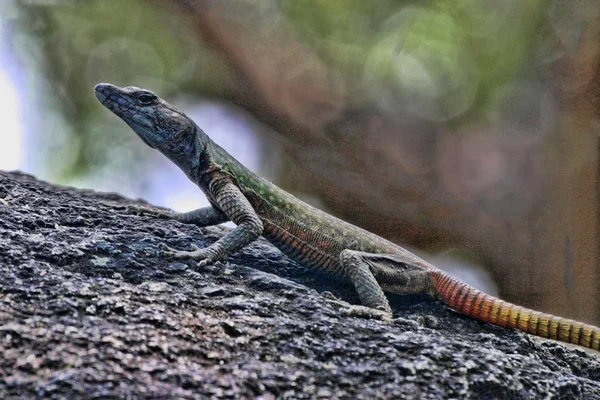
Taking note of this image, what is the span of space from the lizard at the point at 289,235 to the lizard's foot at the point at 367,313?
8cm

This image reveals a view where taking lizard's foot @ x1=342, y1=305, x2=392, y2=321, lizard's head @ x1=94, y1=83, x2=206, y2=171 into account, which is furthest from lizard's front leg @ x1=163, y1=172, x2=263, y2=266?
lizard's foot @ x1=342, y1=305, x2=392, y2=321

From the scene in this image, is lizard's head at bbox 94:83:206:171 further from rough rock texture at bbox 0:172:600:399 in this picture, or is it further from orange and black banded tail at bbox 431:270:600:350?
orange and black banded tail at bbox 431:270:600:350

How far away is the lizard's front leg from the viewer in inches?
117

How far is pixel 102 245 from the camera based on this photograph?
2770 millimetres

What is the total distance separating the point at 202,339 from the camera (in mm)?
2125

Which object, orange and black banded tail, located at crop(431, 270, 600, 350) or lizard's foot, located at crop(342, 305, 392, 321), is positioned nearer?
lizard's foot, located at crop(342, 305, 392, 321)

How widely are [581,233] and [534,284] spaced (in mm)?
605

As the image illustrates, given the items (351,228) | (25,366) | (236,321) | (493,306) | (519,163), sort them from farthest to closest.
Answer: (519,163)
(351,228)
(493,306)
(236,321)
(25,366)

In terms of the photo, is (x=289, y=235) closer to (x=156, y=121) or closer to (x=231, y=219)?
(x=231, y=219)

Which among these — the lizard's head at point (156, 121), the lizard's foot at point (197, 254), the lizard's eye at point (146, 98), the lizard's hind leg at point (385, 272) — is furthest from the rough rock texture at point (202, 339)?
the lizard's eye at point (146, 98)

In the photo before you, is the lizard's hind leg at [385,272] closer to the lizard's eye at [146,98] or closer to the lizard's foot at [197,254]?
the lizard's foot at [197,254]

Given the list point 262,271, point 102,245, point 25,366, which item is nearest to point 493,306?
point 262,271

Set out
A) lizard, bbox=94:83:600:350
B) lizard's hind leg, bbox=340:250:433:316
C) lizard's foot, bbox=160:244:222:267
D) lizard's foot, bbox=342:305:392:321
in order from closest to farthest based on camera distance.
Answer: lizard's foot, bbox=342:305:392:321
lizard's foot, bbox=160:244:222:267
lizard, bbox=94:83:600:350
lizard's hind leg, bbox=340:250:433:316

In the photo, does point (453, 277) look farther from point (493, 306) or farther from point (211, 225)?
point (211, 225)
